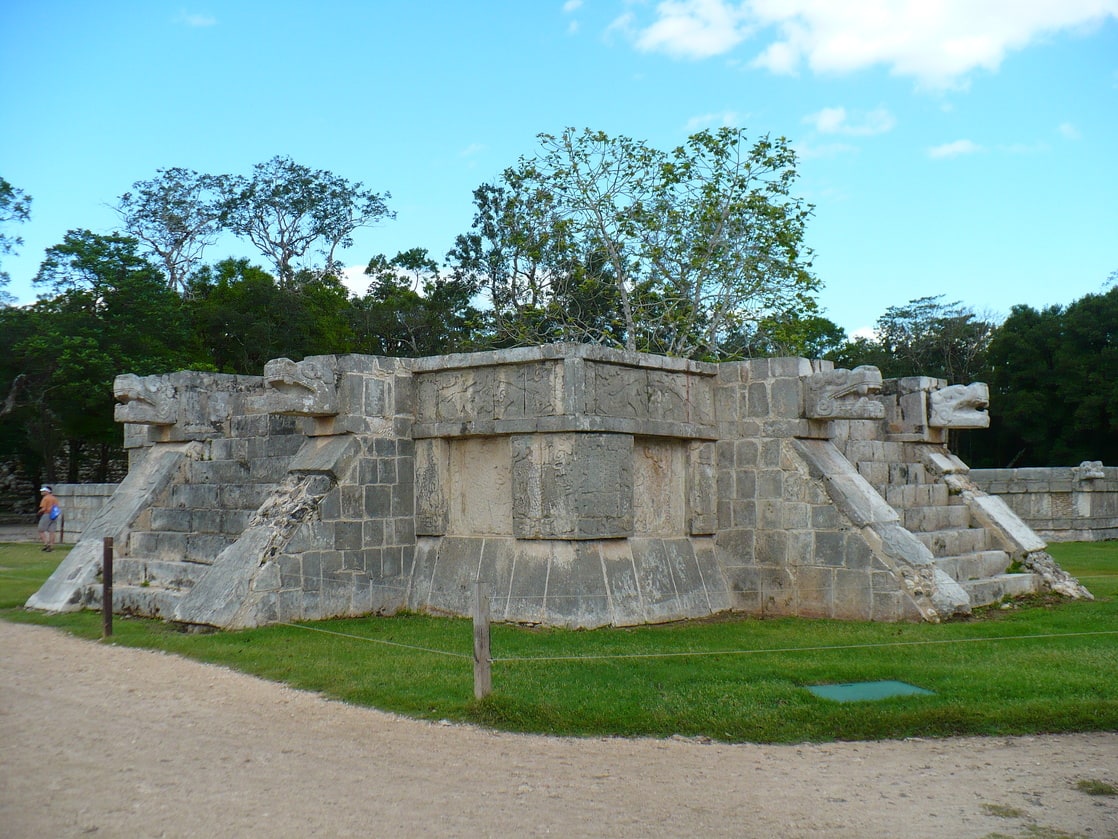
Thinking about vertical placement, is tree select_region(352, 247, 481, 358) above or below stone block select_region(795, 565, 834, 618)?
above

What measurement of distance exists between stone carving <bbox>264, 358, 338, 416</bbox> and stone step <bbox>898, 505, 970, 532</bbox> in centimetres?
565

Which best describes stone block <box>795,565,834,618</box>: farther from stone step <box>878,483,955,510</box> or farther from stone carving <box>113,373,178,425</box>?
stone carving <box>113,373,178,425</box>

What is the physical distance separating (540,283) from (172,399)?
55.4 ft

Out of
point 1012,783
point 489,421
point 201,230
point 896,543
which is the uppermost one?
point 201,230

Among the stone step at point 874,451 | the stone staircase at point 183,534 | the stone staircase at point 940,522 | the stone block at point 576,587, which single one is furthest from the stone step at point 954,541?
the stone staircase at point 183,534

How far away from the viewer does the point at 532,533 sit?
8.73 meters

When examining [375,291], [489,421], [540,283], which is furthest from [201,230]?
[489,421]

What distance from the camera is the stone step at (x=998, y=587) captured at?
31.5ft

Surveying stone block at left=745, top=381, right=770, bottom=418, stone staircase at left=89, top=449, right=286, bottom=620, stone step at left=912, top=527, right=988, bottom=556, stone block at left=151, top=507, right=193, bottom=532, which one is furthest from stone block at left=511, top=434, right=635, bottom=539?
stone block at left=151, top=507, right=193, bottom=532

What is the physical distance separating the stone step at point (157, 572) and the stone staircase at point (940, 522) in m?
6.61

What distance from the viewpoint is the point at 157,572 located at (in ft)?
33.0

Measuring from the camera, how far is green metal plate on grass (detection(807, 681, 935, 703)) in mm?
6156

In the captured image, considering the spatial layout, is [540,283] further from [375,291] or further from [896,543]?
[896,543]

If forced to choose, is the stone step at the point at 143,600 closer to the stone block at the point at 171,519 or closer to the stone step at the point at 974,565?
the stone block at the point at 171,519
